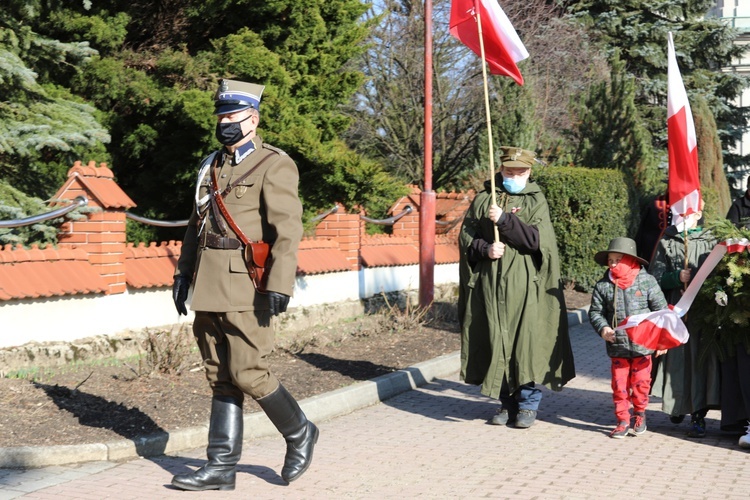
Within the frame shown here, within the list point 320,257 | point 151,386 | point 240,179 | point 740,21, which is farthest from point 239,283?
point 740,21

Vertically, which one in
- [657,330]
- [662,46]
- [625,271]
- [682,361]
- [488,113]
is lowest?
[682,361]

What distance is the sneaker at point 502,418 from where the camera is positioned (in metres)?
7.79

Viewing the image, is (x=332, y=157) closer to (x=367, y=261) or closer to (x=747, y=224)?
(x=367, y=261)

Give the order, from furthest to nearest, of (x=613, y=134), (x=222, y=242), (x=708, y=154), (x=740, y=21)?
(x=740, y=21) < (x=708, y=154) < (x=613, y=134) < (x=222, y=242)

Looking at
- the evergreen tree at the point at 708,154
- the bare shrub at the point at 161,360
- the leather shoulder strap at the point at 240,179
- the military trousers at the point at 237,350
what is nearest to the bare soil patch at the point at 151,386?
the bare shrub at the point at 161,360

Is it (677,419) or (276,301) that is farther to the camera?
(677,419)

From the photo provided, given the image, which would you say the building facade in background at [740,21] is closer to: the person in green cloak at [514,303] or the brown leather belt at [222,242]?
the person in green cloak at [514,303]

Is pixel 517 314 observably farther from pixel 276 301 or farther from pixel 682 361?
pixel 276 301

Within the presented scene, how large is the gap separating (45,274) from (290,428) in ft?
12.5

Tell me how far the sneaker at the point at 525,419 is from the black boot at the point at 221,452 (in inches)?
104

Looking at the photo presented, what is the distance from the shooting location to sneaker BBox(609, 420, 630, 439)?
729cm

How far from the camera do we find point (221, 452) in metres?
5.62

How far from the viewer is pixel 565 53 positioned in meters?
29.2

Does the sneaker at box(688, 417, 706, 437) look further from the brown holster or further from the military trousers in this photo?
the brown holster
